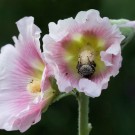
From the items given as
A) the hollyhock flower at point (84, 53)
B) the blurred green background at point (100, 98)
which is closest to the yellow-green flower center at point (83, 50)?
the hollyhock flower at point (84, 53)

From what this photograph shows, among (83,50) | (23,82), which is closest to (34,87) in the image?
(23,82)

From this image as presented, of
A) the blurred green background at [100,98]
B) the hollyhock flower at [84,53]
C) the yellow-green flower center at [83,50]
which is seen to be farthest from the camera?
the blurred green background at [100,98]

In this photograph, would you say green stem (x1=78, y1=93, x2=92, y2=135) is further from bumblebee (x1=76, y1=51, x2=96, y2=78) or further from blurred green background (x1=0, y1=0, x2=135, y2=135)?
blurred green background (x1=0, y1=0, x2=135, y2=135)

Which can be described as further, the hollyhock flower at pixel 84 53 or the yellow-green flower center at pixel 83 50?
the yellow-green flower center at pixel 83 50

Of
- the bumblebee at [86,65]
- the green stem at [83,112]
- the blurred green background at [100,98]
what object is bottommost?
the green stem at [83,112]

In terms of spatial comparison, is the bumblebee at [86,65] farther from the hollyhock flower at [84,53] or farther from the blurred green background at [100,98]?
the blurred green background at [100,98]

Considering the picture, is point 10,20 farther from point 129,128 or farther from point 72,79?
point 72,79

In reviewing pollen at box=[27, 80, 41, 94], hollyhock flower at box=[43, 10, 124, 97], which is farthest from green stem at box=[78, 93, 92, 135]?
pollen at box=[27, 80, 41, 94]
